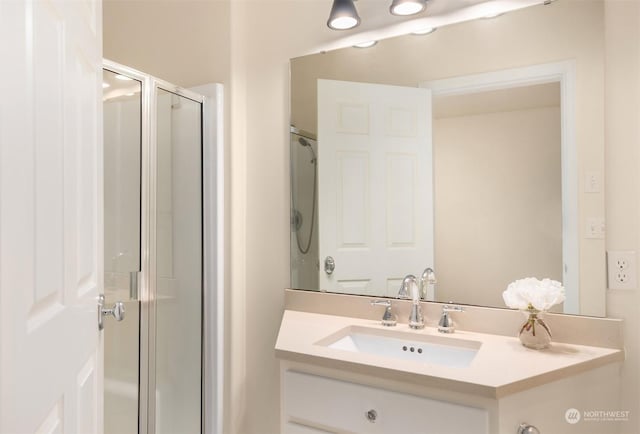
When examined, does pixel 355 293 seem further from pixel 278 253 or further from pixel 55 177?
pixel 55 177

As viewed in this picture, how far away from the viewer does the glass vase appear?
1419mm

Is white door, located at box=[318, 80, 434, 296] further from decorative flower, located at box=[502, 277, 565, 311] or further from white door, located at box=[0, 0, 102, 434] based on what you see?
white door, located at box=[0, 0, 102, 434]

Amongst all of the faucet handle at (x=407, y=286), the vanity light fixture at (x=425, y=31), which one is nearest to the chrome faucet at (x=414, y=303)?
the faucet handle at (x=407, y=286)

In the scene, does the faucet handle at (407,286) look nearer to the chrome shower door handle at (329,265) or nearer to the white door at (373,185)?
the white door at (373,185)

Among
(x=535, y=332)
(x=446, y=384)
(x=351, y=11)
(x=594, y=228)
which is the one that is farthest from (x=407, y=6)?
(x=446, y=384)

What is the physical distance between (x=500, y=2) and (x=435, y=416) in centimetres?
145

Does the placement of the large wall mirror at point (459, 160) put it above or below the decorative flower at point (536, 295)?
above

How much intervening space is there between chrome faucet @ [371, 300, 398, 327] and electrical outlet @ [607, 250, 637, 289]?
0.74 meters

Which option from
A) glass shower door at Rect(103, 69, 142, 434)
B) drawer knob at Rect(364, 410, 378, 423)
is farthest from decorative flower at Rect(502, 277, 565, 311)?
glass shower door at Rect(103, 69, 142, 434)

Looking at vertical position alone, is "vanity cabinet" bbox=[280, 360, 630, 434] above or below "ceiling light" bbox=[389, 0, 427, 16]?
below

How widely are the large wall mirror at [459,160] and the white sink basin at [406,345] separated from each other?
20 centimetres

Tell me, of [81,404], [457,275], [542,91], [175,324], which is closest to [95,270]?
[81,404]

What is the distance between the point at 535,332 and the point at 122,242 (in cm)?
146

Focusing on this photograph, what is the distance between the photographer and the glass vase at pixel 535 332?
142 centimetres
